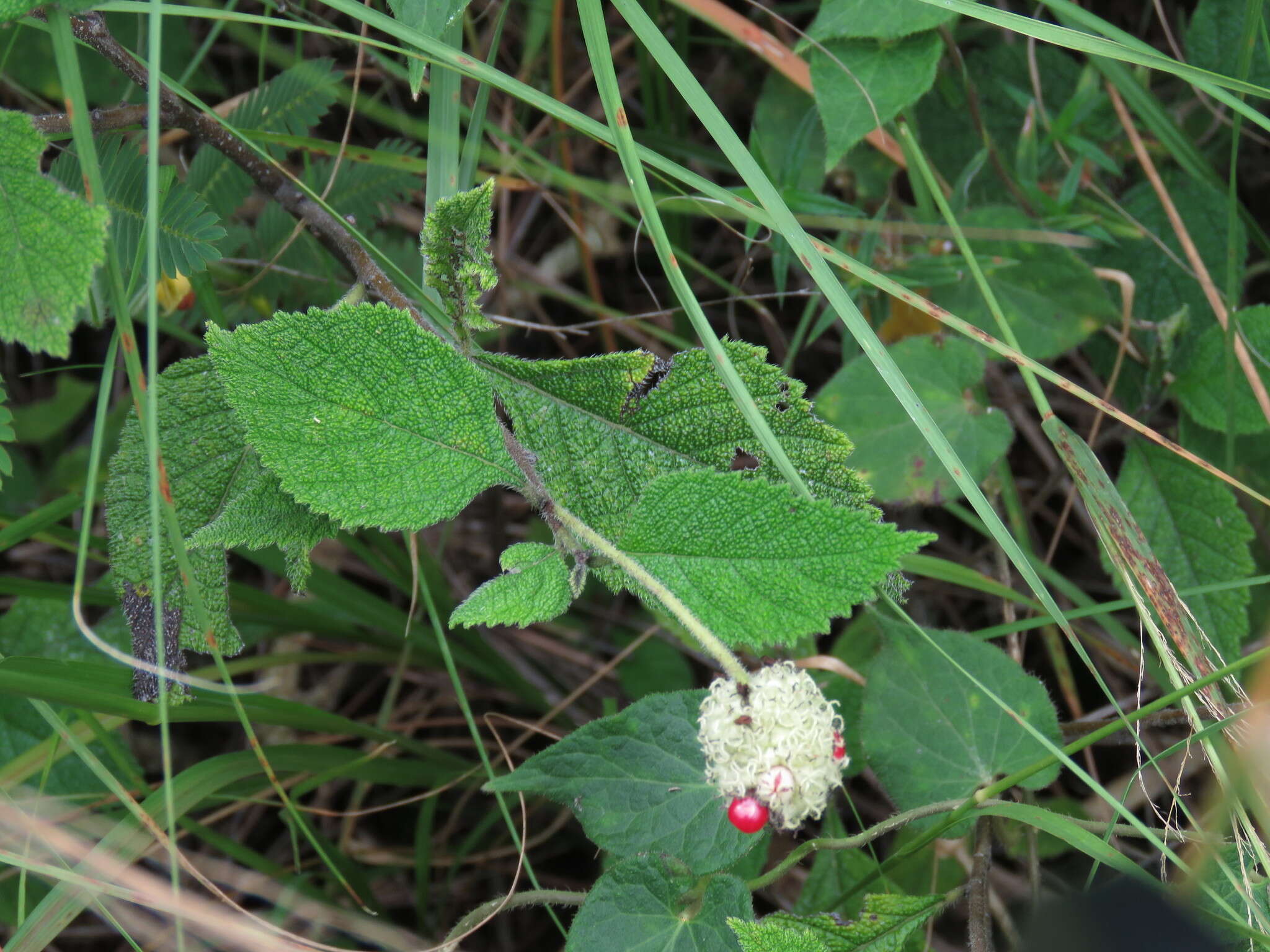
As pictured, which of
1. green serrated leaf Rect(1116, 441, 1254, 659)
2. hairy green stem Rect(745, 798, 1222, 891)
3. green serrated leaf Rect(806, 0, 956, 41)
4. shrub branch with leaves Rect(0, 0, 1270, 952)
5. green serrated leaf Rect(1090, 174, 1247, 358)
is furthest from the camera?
green serrated leaf Rect(1090, 174, 1247, 358)

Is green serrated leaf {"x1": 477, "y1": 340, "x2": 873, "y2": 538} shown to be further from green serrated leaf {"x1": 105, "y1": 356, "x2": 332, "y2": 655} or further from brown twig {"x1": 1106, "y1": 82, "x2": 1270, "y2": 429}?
brown twig {"x1": 1106, "y1": 82, "x2": 1270, "y2": 429}

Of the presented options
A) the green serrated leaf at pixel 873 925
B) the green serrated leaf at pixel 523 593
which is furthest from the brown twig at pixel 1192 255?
the green serrated leaf at pixel 523 593

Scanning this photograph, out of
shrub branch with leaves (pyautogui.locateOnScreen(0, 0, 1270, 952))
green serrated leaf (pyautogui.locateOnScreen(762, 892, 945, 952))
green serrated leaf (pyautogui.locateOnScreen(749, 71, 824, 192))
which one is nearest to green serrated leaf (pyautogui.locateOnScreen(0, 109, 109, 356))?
shrub branch with leaves (pyautogui.locateOnScreen(0, 0, 1270, 952))

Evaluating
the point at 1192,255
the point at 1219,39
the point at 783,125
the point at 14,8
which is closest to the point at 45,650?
the point at 14,8

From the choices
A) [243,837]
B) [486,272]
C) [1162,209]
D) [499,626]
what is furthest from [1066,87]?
[243,837]

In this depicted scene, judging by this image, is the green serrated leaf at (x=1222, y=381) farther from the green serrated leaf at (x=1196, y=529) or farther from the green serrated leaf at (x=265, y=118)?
the green serrated leaf at (x=265, y=118)

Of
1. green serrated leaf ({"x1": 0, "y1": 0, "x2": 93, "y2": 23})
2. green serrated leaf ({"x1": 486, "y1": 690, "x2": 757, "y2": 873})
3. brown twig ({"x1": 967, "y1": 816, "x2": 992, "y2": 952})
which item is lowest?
brown twig ({"x1": 967, "y1": 816, "x2": 992, "y2": 952})

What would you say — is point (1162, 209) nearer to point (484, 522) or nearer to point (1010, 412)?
point (1010, 412)
